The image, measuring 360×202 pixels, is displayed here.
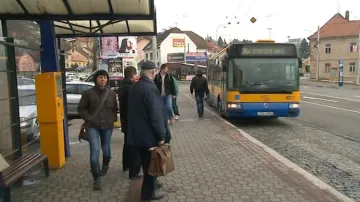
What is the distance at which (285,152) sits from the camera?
8.09 m

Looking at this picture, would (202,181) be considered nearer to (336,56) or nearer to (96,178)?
(96,178)

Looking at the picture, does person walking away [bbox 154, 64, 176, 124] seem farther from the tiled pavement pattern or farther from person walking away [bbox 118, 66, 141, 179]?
person walking away [bbox 118, 66, 141, 179]

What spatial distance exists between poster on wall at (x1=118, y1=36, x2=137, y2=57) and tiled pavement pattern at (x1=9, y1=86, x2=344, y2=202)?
8.61 m

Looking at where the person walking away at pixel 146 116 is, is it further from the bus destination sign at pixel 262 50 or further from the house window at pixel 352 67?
the house window at pixel 352 67

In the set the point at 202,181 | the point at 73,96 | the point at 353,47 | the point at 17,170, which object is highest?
the point at 353,47

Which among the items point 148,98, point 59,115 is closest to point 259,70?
point 59,115

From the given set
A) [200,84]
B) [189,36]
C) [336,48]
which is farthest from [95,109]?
[189,36]

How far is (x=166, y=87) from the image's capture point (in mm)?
11719

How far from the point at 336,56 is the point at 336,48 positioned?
56.9 inches

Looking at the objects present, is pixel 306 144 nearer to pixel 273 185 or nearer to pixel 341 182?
pixel 341 182

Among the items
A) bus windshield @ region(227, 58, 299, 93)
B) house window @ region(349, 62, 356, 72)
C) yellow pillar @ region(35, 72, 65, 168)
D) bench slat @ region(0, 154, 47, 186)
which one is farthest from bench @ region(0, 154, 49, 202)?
house window @ region(349, 62, 356, 72)

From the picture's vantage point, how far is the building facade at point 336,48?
62312 mm

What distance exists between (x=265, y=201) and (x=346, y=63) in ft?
213

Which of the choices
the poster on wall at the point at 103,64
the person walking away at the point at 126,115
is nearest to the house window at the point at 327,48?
the poster on wall at the point at 103,64
